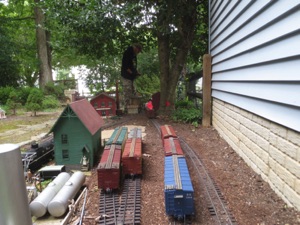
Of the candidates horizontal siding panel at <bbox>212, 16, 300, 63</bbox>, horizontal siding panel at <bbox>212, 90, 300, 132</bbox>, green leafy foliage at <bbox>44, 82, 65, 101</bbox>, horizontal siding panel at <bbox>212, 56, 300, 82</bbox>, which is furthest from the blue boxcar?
green leafy foliage at <bbox>44, 82, 65, 101</bbox>

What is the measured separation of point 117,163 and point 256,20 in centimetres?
386

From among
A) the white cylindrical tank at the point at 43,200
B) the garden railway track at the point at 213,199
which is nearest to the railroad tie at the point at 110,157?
the white cylindrical tank at the point at 43,200

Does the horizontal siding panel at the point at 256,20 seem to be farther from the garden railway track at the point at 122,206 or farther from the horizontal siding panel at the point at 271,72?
the garden railway track at the point at 122,206

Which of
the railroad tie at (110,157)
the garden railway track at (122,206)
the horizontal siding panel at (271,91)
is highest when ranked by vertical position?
the horizontal siding panel at (271,91)

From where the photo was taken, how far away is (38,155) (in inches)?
258

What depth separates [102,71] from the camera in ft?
64.8

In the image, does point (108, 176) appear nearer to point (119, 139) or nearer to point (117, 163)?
point (117, 163)

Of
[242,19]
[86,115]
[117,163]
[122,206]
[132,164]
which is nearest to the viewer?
[122,206]

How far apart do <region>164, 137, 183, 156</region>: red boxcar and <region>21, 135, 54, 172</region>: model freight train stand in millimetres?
3218

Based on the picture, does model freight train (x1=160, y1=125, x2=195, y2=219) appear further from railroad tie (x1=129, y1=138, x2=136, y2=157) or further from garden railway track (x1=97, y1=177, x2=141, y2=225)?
railroad tie (x1=129, y1=138, x2=136, y2=157)

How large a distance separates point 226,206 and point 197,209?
0.46 meters

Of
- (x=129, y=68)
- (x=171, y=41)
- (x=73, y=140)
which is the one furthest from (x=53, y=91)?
(x=73, y=140)

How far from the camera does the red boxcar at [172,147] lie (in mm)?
5302

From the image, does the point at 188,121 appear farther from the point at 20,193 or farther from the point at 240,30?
the point at 20,193
